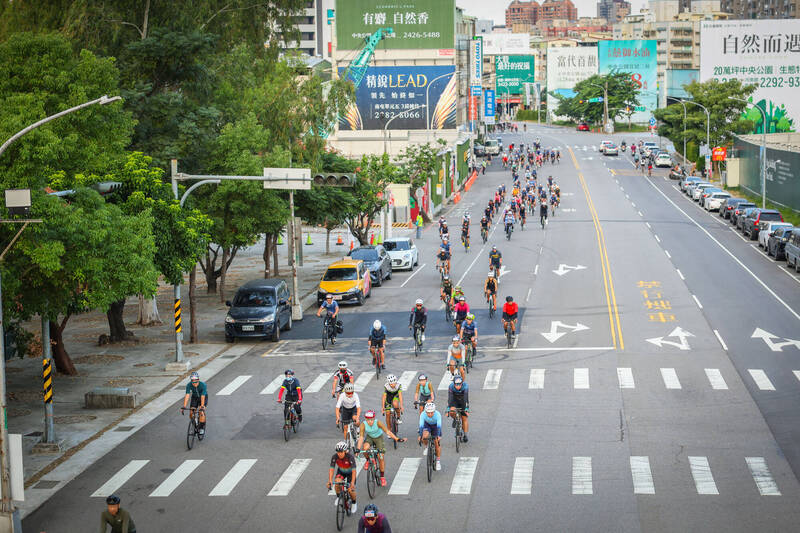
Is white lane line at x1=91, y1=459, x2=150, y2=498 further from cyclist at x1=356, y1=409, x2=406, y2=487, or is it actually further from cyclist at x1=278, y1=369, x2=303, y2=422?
cyclist at x1=356, y1=409, x2=406, y2=487

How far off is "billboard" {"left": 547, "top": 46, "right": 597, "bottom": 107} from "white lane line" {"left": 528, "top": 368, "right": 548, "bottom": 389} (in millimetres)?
168909

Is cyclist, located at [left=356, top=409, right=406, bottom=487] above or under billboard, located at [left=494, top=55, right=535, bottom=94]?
under

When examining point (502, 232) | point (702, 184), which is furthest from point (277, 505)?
point (702, 184)

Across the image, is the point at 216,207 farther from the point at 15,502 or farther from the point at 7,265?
the point at 15,502

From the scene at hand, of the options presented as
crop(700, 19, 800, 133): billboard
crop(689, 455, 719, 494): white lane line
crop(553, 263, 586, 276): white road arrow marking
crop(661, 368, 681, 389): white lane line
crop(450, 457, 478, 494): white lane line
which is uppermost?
crop(700, 19, 800, 133): billboard

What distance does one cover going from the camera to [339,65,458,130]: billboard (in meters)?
102

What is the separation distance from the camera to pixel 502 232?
206 ft

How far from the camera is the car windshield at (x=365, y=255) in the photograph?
4550 centimetres

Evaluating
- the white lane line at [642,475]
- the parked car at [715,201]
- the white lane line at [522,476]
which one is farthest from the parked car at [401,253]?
the white lane line at [642,475]

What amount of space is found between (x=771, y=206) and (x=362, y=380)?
51.1m

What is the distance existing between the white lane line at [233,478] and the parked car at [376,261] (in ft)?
81.2

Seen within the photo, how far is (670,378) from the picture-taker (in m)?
26.6

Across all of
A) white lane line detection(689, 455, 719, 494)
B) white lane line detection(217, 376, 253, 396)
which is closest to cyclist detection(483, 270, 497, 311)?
white lane line detection(217, 376, 253, 396)

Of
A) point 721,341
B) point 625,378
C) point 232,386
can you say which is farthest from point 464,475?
point 721,341
